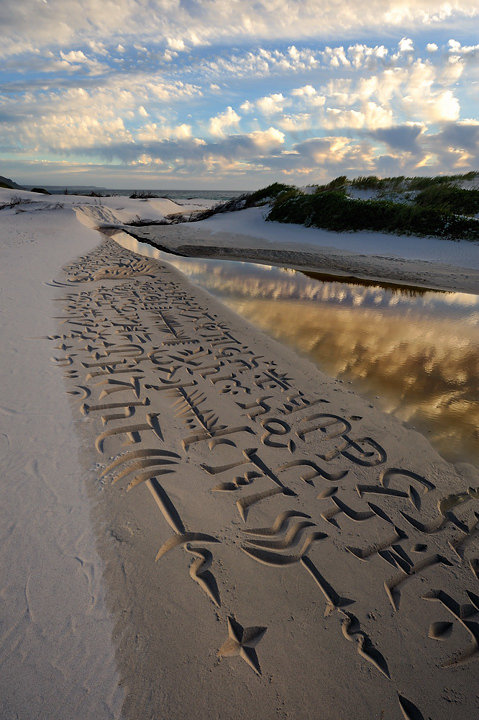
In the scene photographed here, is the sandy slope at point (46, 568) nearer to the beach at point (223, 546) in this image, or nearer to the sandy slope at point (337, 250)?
the beach at point (223, 546)

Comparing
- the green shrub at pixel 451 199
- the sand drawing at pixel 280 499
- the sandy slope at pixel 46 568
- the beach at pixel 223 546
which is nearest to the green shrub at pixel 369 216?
the green shrub at pixel 451 199

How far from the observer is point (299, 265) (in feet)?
45.0

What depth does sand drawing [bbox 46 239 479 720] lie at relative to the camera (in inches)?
80.9

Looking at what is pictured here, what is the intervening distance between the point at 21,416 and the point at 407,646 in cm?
346

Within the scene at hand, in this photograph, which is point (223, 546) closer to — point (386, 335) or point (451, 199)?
point (386, 335)

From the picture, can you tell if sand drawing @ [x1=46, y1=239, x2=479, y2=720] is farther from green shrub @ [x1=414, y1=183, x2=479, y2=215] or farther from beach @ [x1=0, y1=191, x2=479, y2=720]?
green shrub @ [x1=414, y1=183, x2=479, y2=215]

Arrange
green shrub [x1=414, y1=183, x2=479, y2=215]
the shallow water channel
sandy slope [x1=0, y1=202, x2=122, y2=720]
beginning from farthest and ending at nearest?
1. green shrub [x1=414, y1=183, x2=479, y2=215]
2. the shallow water channel
3. sandy slope [x1=0, y1=202, x2=122, y2=720]

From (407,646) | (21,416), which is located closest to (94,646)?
(407,646)

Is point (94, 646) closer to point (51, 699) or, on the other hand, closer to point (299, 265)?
point (51, 699)

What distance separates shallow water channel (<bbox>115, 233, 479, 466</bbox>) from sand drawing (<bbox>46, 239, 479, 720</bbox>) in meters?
0.85

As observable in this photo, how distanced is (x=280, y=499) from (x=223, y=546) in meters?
0.61

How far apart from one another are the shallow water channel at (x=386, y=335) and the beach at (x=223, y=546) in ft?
1.76

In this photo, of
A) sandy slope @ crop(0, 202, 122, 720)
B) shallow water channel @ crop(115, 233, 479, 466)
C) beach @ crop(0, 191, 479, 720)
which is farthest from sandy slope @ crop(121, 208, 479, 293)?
sandy slope @ crop(0, 202, 122, 720)

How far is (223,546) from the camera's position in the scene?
241 cm
